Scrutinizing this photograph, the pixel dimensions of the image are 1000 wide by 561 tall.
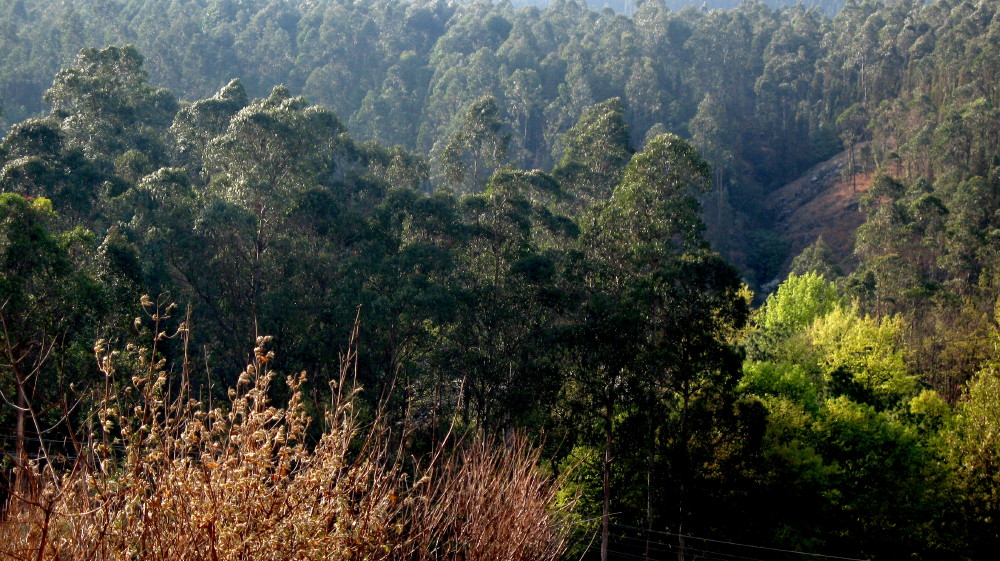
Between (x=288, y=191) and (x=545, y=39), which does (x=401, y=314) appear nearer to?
(x=288, y=191)

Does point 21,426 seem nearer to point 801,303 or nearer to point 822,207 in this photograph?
point 801,303

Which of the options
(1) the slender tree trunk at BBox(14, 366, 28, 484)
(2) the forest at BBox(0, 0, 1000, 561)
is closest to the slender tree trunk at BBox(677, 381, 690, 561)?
(2) the forest at BBox(0, 0, 1000, 561)

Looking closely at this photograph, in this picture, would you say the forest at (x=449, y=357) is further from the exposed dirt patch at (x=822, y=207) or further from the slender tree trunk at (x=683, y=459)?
the exposed dirt patch at (x=822, y=207)

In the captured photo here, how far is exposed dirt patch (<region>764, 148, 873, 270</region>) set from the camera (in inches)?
2116

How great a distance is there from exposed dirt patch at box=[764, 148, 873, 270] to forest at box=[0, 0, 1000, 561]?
1465 centimetres

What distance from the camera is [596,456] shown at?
776 inches

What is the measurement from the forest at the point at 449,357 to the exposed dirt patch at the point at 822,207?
48.1 ft

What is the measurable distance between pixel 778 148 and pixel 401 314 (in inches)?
2091

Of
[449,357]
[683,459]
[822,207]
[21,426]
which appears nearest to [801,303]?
[683,459]

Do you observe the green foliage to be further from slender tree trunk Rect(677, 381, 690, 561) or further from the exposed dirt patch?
the exposed dirt patch

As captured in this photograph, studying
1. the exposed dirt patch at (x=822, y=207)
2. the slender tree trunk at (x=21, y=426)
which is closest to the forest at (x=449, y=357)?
the slender tree trunk at (x=21, y=426)

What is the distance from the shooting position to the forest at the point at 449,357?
371cm

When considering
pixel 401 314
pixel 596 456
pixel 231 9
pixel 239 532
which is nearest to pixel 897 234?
pixel 596 456

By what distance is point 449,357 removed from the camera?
19422 millimetres
